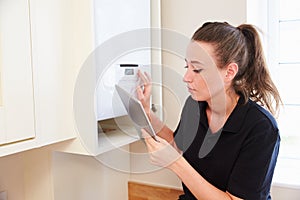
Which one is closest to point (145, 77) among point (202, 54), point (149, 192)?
point (202, 54)

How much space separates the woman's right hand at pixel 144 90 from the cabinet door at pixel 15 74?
0.40 metres

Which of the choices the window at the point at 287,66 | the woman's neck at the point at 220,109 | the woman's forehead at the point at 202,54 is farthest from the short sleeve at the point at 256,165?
the window at the point at 287,66

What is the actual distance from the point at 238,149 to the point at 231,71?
0.23 m

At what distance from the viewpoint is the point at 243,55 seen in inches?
40.9

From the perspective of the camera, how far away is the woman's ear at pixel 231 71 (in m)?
1.01

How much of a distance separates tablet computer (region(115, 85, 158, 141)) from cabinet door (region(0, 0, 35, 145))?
0.29 meters

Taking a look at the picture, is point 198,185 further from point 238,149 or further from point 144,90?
point 144,90

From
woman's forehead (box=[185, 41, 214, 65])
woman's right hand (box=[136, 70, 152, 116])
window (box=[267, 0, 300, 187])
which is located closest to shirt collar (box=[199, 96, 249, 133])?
woman's forehead (box=[185, 41, 214, 65])

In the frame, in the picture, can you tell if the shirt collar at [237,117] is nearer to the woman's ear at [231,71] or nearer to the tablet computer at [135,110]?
the woman's ear at [231,71]

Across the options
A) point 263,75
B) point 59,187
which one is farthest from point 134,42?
point 59,187

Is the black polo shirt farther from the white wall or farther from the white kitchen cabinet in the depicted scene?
the white kitchen cabinet

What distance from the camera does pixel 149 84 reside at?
1259 mm

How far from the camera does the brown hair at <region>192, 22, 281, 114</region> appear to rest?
100 cm

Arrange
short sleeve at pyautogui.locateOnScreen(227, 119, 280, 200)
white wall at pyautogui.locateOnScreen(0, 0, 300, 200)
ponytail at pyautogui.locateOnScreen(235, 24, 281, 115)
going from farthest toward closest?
white wall at pyautogui.locateOnScreen(0, 0, 300, 200) < ponytail at pyautogui.locateOnScreen(235, 24, 281, 115) < short sleeve at pyautogui.locateOnScreen(227, 119, 280, 200)
